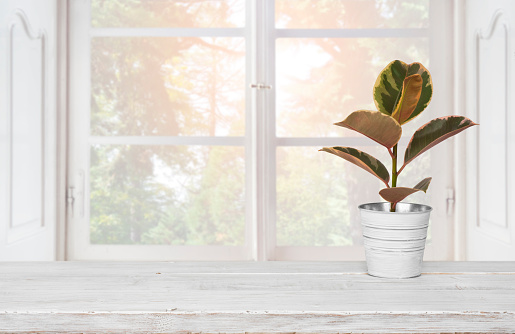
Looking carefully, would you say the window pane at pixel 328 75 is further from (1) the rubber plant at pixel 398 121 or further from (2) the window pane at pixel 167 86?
(1) the rubber plant at pixel 398 121

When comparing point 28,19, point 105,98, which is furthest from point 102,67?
point 28,19

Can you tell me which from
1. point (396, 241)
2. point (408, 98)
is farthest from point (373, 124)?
point (396, 241)

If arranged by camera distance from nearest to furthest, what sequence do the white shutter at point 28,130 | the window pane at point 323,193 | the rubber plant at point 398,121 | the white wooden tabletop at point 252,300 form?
the white wooden tabletop at point 252,300 → the rubber plant at point 398,121 → the white shutter at point 28,130 → the window pane at point 323,193

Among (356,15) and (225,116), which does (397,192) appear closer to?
(225,116)

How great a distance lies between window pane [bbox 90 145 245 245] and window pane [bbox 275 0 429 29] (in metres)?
0.68

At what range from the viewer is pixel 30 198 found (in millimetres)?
2010

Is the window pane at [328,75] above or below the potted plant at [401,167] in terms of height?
above

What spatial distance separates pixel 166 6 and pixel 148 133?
61 centimetres

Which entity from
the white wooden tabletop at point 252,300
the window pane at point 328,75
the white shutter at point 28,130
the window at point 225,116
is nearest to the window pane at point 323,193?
the window at point 225,116

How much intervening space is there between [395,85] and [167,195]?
1625 millimetres

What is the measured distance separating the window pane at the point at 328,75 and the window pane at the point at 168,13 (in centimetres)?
28

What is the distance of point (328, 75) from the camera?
7.32 feet

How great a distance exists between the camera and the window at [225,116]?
2.21 meters

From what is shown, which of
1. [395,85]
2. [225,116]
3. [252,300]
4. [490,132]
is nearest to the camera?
[252,300]
